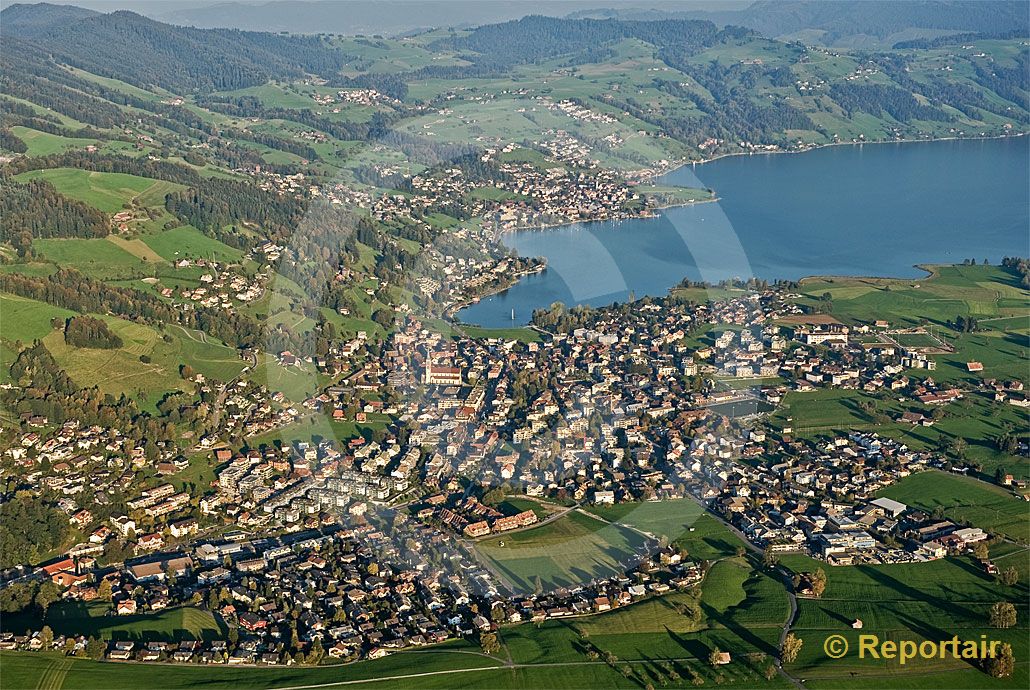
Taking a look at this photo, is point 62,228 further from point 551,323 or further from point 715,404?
point 715,404

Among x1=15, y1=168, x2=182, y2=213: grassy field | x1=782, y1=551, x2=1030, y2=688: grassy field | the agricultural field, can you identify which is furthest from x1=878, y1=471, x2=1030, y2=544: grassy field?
x1=15, y1=168, x2=182, y2=213: grassy field

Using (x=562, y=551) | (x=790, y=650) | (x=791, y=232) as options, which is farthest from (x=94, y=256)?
(x=791, y=232)

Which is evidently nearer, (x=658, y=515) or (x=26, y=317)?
(x=658, y=515)

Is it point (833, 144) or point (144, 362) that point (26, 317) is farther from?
point (833, 144)

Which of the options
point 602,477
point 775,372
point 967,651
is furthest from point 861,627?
point 775,372

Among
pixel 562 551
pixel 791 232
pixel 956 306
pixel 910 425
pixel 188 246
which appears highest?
pixel 188 246

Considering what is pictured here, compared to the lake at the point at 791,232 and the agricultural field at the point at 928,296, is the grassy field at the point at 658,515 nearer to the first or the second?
the lake at the point at 791,232

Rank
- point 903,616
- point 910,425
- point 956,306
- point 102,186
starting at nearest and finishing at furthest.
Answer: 1. point 903,616
2. point 910,425
3. point 956,306
4. point 102,186
